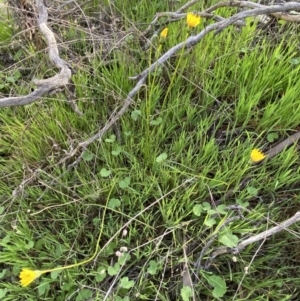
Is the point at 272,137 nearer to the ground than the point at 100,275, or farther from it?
farther from it

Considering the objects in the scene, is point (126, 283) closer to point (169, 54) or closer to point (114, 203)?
point (114, 203)

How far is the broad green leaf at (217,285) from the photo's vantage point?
1.17 metres

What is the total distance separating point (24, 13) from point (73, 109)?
50 centimetres

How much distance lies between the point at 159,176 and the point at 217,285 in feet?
1.14

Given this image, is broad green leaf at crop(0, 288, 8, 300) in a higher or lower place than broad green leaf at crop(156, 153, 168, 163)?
lower

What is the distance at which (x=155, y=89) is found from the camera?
1428 millimetres

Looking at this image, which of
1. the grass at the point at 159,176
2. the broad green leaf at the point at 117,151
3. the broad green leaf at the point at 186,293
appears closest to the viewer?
the broad green leaf at the point at 186,293

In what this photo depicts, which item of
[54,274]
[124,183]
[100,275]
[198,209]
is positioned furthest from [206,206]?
[54,274]

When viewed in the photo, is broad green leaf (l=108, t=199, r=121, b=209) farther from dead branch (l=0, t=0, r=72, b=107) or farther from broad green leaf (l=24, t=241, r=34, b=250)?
dead branch (l=0, t=0, r=72, b=107)

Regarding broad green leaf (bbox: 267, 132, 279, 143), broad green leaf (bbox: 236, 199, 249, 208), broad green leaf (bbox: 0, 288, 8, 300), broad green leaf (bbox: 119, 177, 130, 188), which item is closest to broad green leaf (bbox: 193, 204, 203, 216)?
broad green leaf (bbox: 236, 199, 249, 208)

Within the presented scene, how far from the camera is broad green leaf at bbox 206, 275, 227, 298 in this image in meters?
1.17

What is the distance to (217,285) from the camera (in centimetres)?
119

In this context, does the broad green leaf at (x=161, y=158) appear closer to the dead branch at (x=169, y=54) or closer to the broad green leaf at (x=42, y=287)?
the dead branch at (x=169, y=54)

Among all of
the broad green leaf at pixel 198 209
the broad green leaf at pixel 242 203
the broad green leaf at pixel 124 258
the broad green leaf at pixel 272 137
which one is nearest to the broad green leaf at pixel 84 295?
the broad green leaf at pixel 124 258
